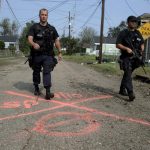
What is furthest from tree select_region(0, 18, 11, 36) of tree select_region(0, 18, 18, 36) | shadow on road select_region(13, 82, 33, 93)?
shadow on road select_region(13, 82, 33, 93)

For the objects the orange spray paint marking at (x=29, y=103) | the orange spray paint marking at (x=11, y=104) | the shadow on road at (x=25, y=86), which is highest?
the orange spray paint marking at (x=11, y=104)

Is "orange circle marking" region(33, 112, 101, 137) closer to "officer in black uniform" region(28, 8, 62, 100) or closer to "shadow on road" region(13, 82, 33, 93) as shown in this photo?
"officer in black uniform" region(28, 8, 62, 100)

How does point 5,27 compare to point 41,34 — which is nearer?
point 41,34

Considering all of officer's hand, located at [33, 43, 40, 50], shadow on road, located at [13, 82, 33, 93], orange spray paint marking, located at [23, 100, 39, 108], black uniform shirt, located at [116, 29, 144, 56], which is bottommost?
shadow on road, located at [13, 82, 33, 93]

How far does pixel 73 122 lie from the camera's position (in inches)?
260

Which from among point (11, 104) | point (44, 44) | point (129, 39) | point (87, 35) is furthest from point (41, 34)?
point (87, 35)

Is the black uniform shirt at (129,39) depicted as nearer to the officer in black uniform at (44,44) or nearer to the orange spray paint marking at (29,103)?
the officer in black uniform at (44,44)

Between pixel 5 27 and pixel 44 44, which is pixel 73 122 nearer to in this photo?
pixel 44 44

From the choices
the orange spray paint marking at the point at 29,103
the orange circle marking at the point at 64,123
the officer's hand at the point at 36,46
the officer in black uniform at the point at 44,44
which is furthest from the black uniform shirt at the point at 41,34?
the orange circle marking at the point at 64,123

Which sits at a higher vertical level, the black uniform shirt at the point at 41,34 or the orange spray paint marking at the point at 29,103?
the black uniform shirt at the point at 41,34

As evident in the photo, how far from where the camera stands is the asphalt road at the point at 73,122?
5328mm

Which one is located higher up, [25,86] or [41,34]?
[41,34]

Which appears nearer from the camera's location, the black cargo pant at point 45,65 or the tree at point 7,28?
the black cargo pant at point 45,65

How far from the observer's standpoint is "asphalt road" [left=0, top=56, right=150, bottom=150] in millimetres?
5328
